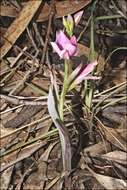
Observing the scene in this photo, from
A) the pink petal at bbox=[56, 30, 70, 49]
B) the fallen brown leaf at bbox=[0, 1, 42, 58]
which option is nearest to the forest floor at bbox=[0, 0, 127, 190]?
the fallen brown leaf at bbox=[0, 1, 42, 58]

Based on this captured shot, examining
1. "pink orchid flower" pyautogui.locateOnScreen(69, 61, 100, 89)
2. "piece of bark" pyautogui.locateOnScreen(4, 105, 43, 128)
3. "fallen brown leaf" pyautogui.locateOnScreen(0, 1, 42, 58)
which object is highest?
"fallen brown leaf" pyautogui.locateOnScreen(0, 1, 42, 58)

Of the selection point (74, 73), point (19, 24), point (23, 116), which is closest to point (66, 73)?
point (74, 73)

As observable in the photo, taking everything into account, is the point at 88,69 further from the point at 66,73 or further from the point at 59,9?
the point at 59,9

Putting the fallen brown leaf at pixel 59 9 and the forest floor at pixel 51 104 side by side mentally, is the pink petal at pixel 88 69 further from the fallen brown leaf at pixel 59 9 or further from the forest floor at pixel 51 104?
the fallen brown leaf at pixel 59 9

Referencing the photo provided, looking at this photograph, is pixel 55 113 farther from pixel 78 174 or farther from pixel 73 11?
pixel 73 11

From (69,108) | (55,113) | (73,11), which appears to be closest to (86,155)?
(69,108)

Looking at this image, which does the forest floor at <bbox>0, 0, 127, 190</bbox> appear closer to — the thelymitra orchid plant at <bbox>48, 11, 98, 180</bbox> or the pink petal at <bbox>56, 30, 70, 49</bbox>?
the thelymitra orchid plant at <bbox>48, 11, 98, 180</bbox>

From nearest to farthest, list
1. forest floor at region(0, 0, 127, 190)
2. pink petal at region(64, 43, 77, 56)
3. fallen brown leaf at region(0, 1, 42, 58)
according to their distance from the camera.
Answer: pink petal at region(64, 43, 77, 56), forest floor at region(0, 0, 127, 190), fallen brown leaf at region(0, 1, 42, 58)

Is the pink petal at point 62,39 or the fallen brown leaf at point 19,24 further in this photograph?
the fallen brown leaf at point 19,24

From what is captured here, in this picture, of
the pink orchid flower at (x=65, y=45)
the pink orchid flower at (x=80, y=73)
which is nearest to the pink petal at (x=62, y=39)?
the pink orchid flower at (x=65, y=45)
